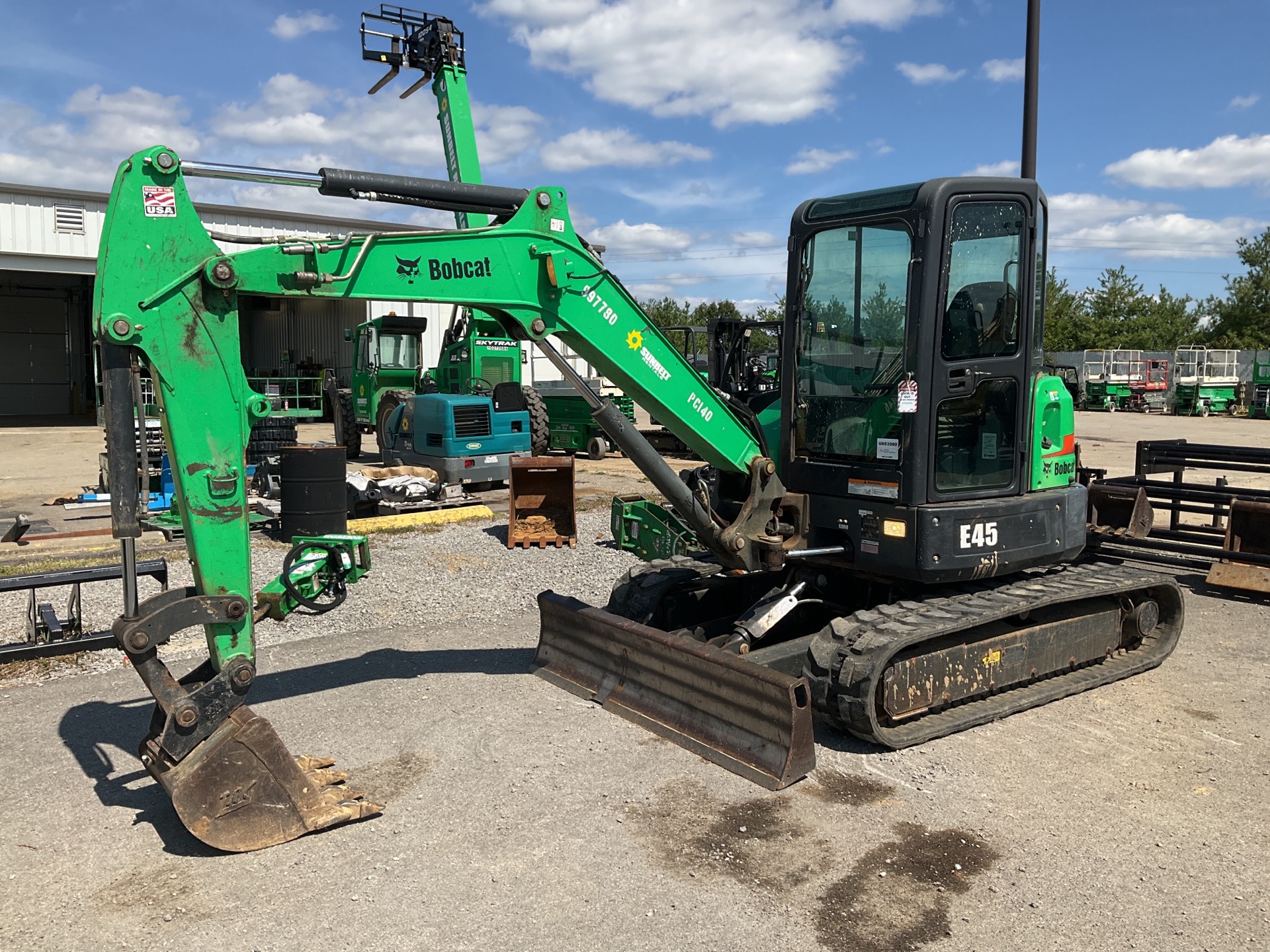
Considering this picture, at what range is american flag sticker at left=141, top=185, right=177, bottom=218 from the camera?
13.6ft

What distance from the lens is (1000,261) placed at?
5.89 metres

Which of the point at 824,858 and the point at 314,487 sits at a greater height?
the point at 314,487

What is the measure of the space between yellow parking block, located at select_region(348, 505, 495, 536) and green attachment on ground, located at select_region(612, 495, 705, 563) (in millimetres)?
2641

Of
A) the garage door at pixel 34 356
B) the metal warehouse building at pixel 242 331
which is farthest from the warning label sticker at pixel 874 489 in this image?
the garage door at pixel 34 356

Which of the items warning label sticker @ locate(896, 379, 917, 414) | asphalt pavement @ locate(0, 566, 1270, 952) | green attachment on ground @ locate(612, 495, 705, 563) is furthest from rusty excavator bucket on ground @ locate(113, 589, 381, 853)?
green attachment on ground @ locate(612, 495, 705, 563)

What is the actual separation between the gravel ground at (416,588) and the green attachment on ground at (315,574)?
101 inches

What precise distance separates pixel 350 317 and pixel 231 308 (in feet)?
109

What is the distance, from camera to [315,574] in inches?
207

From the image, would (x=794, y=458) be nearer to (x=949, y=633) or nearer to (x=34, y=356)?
(x=949, y=633)

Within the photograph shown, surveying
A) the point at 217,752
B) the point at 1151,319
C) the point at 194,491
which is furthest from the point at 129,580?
the point at 1151,319

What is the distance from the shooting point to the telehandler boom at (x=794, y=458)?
4.31 meters

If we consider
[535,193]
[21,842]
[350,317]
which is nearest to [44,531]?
[21,842]

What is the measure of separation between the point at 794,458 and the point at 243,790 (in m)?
3.70

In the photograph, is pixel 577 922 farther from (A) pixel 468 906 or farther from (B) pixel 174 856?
(B) pixel 174 856
